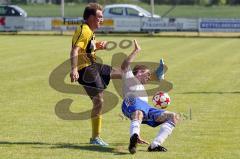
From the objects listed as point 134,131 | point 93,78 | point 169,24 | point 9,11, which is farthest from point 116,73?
point 9,11

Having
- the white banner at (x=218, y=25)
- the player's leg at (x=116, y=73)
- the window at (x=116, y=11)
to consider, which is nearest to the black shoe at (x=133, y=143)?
the player's leg at (x=116, y=73)

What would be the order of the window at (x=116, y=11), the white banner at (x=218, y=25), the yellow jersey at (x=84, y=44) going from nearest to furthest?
1. the yellow jersey at (x=84, y=44)
2. the white banner at (x=218, y=25)
3. the window at (x=116, y=11)

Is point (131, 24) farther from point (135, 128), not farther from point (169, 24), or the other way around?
point (135, 128)

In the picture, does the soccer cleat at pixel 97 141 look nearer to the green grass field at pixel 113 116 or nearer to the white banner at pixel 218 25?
the green grass field at pixel 113 116

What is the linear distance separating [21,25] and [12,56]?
1943 cm

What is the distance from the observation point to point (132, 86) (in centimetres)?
1032

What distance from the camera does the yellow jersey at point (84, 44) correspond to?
10.6m

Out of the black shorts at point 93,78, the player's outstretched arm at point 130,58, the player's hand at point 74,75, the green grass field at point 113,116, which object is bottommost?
the green grass field at point 113,116

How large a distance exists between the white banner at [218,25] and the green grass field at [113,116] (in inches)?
710

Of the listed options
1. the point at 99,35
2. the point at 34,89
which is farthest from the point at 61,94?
the point at 99,35

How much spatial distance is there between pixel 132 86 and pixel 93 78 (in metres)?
0.73

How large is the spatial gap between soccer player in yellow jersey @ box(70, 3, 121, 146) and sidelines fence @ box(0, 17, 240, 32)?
114ft

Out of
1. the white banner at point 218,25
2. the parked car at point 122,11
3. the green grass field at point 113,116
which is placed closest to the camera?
the green grass field at point 113,116

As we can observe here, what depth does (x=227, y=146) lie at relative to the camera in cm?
1077
